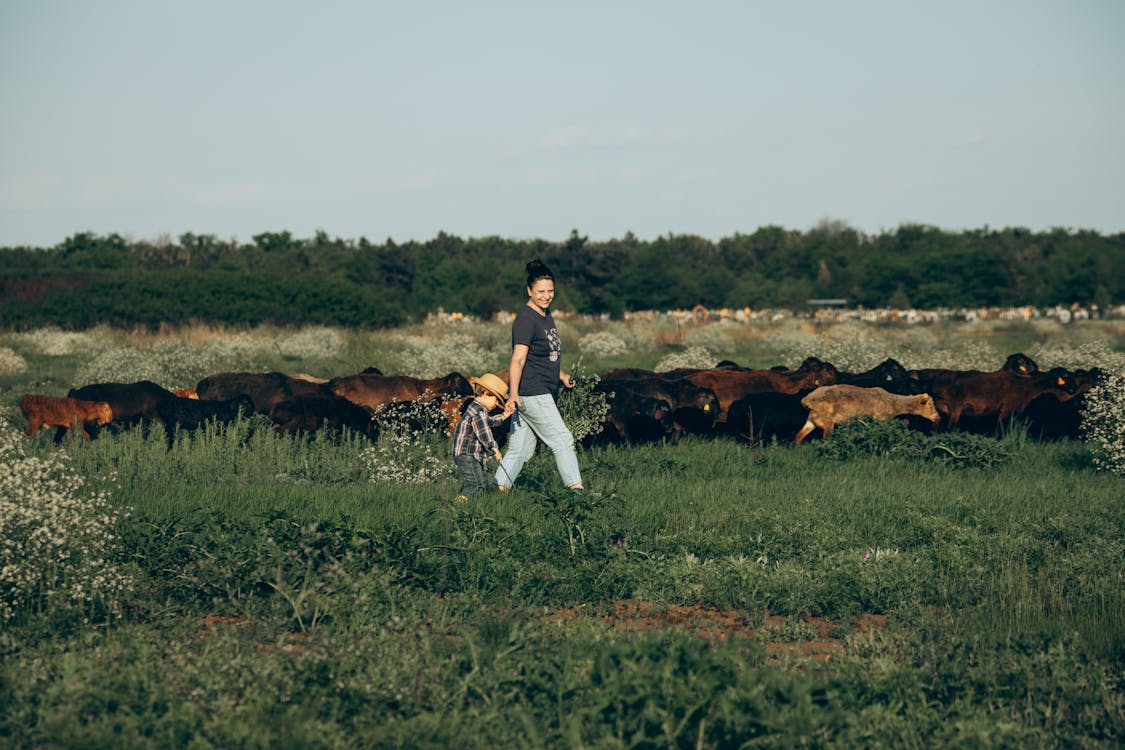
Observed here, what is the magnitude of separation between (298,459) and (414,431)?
57.7 inches

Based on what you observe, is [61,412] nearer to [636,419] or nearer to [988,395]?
[636,419]

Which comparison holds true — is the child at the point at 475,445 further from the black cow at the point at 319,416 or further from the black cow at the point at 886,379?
the black cow at the point at 886,379

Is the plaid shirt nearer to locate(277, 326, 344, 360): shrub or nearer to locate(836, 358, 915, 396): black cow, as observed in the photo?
locate(836, 358, 915, 396): black cow

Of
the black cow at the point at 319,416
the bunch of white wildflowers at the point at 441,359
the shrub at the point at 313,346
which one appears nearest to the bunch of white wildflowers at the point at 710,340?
the bunch of white wildflowers at the point at 441,359

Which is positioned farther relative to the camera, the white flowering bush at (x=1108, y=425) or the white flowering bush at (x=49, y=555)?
the white flowering bush at (x=1108, y=425)

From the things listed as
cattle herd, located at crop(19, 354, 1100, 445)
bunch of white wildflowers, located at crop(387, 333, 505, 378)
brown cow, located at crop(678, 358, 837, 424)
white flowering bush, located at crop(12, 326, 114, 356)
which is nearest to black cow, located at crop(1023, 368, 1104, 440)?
cattle herd, located at crop(19, 354, 1100, 445)

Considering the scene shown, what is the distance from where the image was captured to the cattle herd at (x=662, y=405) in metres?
11.9

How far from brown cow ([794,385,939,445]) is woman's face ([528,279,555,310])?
194 inches

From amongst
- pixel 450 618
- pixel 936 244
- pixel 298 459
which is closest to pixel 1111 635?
pixel 450 618

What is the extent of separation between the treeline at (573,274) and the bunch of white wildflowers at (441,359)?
14.5m

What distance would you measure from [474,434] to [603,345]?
22814mm

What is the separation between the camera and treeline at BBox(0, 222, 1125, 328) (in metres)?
41.2

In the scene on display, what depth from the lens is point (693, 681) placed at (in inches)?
164

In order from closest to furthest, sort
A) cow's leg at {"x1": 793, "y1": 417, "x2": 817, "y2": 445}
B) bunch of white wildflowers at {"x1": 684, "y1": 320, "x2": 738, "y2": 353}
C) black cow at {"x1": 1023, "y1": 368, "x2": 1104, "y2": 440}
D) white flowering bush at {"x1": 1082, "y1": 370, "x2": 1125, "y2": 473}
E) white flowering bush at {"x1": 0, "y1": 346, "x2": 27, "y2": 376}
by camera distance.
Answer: white flowering bush at {"x1": 1082, "y1": 370, "x2": 1125, "y2": 473}
cow's leg at {"x1": 793, "y1": 417, "x2": 817, "y2": 445}
black cow at {"x1": 1023, "y1": 368, "x2": 1104, "y2": 440}
white flowering bush at {"x1": 0, "y1": 346, "x2": 27, "y2": 376}
bunch of white wildflowers at {"x1": 684, "y1": 320, "x2": 738, "y2": 353}
